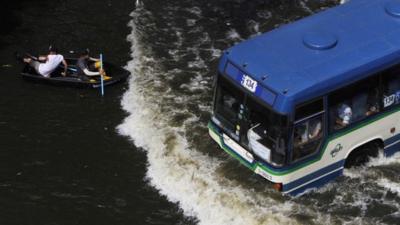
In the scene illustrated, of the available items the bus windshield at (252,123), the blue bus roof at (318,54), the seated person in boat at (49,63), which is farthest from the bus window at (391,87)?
the seated person in boat at (49,63)

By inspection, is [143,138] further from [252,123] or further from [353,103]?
[353,103]

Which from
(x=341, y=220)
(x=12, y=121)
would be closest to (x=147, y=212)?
(x=341, y=220)

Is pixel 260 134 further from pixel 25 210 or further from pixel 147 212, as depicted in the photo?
pixel 25 210

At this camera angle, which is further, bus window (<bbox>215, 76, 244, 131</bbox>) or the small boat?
the small boat

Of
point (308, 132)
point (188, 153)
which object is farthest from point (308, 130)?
point (188, 153)

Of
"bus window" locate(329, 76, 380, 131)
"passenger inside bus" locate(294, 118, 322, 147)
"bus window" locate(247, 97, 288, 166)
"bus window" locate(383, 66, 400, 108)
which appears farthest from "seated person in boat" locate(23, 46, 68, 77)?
"bus window" locate(383, 66, 400, 108)

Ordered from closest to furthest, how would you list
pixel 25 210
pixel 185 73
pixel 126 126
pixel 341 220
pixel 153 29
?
pixel 341 220 < pixel 25 210 < pixel 126 126 < pixel 185 73 < pixel 153 29

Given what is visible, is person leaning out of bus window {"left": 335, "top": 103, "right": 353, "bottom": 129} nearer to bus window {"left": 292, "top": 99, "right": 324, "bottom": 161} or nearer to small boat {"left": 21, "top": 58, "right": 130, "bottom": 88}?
bus window {"left": 292, "top": 99, "right": 324, "bottom": 161}

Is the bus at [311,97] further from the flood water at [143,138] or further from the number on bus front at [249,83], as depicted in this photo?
the flood water at [143,138]
